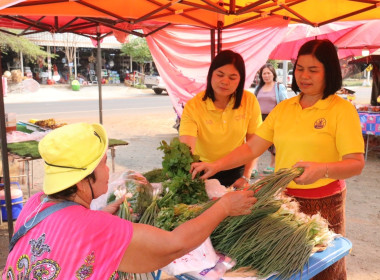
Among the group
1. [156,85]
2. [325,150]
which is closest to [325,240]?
[325,150]

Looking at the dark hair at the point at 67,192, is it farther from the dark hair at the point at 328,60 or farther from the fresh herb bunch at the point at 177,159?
the dark hair at the point at 328,60

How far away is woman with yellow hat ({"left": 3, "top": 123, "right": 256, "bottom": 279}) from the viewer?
117 cm

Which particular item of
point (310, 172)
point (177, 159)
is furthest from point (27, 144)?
point (310, 172)

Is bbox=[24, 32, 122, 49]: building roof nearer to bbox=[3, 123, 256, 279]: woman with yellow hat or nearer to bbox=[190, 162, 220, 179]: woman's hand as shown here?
bbox=[190, 162, 220, 179]: woman's hand

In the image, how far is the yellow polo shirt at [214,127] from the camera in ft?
8.46

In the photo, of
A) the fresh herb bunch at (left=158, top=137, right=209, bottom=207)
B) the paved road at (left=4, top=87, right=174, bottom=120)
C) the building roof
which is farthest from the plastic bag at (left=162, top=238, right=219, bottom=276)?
the building roof

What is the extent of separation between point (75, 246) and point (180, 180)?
85cm

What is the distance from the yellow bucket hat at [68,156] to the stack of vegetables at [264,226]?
60 cm

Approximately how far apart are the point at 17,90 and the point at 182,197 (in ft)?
70.1

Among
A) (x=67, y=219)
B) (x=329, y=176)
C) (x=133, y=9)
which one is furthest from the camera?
(x=133, y=9)

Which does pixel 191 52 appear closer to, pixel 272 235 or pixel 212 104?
pixel 212 104

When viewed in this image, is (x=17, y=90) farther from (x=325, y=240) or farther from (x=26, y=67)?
(x=325, y=240)

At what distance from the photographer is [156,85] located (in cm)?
2198

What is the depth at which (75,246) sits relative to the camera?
45.9 inches
